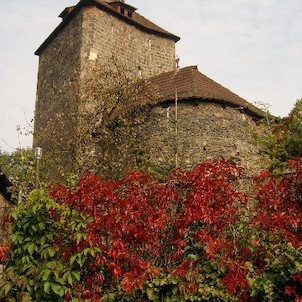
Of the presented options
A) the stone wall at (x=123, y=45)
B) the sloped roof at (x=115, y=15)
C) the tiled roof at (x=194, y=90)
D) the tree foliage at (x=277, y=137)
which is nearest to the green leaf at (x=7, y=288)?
the tree foliage at (x=277, y=137)

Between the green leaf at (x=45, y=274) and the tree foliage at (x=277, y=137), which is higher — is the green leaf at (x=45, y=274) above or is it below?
below

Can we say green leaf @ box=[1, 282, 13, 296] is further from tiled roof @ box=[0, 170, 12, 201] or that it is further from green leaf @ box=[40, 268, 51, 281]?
tiled roof @ box=[0, 170, 12, 201]

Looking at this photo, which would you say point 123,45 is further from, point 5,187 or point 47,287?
point 47,287

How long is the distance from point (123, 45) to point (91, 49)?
82.5 inches

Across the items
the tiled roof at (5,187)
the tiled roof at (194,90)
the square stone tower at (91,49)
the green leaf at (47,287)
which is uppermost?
the square stone tower at (91,49)

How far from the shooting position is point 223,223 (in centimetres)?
603

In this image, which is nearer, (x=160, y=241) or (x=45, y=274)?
(x=45, y=274)

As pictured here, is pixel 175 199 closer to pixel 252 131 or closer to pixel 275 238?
pixel 275 238

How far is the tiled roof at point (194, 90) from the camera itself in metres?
18.5

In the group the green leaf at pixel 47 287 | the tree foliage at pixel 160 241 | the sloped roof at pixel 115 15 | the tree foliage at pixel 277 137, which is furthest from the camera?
the sloped roof at pixel 115 15

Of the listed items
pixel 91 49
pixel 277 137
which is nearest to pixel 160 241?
pixel 277 137

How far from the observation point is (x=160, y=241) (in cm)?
607

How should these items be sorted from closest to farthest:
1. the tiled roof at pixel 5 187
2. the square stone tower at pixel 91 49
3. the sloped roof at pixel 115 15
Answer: the tiled roof at pixel 5 187, the square stone tower at pixel 91 49, the sloped roof at pixel 115 15

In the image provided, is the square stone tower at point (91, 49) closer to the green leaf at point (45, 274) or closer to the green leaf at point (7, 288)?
the green leaf at point (7, 288)
